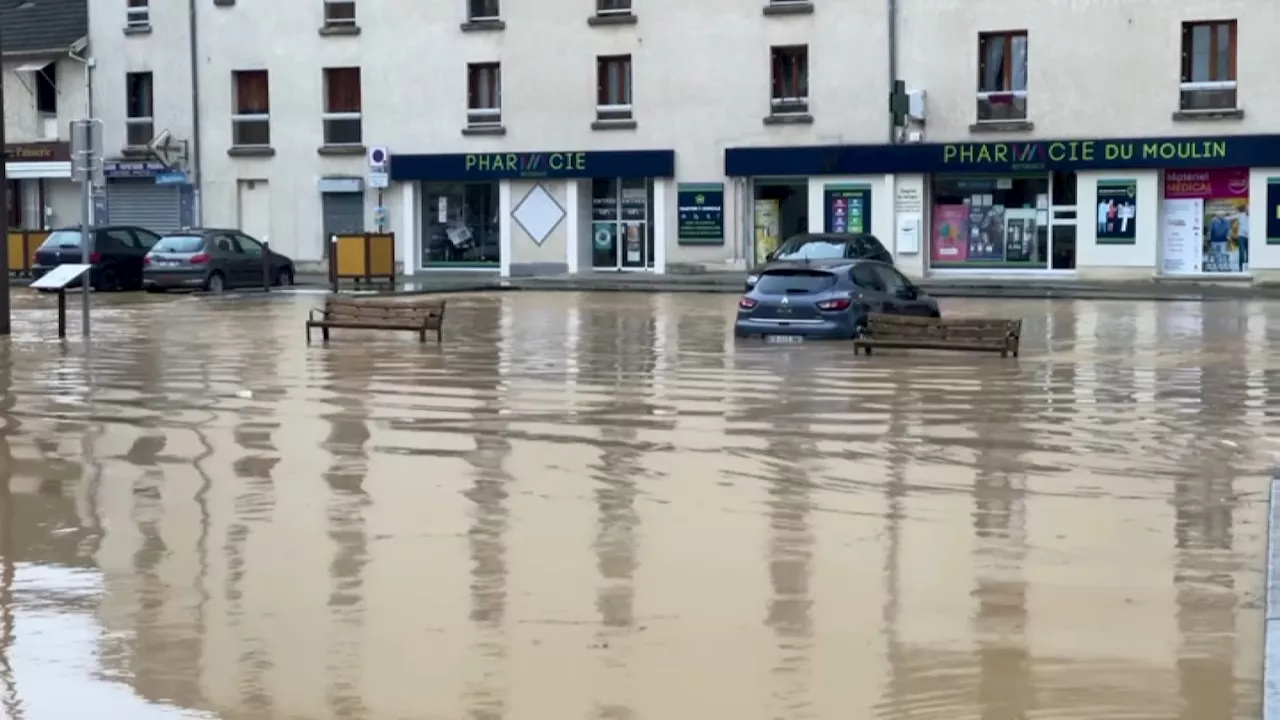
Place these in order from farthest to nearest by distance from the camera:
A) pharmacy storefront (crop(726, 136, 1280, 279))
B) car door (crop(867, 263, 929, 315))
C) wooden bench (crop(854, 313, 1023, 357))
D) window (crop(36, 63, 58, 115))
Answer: window (crop(36, 63, 58, 115)), pharmacy storefront (crop(726, 136, 1280, 279)), car door (crop(867, 263, 929, 315)), wooden bench (crop(854, 313, 1023, 357))

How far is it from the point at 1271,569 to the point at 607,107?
3812 cm

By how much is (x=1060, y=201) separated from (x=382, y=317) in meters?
21.5

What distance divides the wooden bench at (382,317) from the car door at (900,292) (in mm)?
6019

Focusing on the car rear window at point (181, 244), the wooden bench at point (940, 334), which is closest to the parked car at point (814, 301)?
the wooden bench at point (940, 334)

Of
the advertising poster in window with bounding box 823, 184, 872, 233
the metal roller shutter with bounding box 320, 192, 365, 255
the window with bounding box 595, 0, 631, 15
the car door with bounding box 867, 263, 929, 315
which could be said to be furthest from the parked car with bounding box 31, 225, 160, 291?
the car door with bounding box 867, 263, 929, 315

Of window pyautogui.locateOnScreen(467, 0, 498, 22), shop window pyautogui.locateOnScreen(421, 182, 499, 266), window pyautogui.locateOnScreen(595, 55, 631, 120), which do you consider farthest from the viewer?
shop window pyautogui.locateOnScreen(421, 182, 499, 266)

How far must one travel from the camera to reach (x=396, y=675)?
8141 mm

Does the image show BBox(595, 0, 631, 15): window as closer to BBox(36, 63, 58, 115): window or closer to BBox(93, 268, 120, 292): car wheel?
BBox(93, 268, 120, 292): car wheel

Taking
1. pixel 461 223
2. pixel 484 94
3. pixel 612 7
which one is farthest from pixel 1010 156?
pixel 461 223

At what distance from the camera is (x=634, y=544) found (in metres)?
10.9

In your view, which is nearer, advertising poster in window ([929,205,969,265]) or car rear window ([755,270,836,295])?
car rear window ([755,270,836,295])

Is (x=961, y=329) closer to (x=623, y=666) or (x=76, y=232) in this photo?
(x=623, y=666)

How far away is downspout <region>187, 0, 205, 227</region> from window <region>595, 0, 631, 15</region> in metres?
11.3

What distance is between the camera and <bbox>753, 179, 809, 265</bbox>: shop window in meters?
45.2
